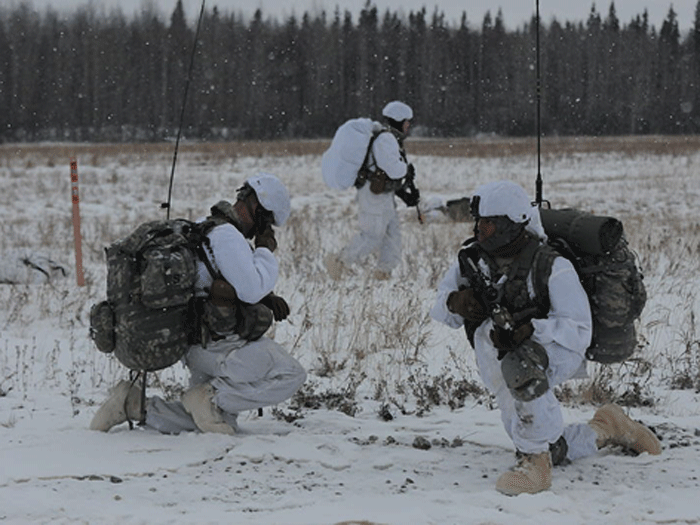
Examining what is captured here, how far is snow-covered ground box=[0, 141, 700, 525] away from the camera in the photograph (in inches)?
148

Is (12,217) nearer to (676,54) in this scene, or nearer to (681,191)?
(681,191)

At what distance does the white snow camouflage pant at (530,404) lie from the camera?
3.97 meters

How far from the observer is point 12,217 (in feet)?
50.0

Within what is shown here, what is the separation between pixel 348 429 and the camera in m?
4.85

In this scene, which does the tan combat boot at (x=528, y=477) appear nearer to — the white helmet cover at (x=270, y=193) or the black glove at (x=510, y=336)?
the black glove at (x=510, y=336)

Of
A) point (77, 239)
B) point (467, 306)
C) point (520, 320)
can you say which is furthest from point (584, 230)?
point (77, 239)

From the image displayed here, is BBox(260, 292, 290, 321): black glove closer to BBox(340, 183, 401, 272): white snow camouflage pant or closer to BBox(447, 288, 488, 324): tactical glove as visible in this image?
BBox(447, 288, 488, 324): tactical glove

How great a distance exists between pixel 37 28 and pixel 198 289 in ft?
222

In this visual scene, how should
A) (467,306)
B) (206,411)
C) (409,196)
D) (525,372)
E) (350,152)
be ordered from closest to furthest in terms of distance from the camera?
(525,372) → (467,306) → (206,411) → (350,152) → (409,196)

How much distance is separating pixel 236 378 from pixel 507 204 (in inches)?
64.8

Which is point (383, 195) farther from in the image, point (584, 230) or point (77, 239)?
point (584, 230)

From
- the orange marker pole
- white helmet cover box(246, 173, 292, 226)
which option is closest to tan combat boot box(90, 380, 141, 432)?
white helmet cover box(246, 173, 292, 226)

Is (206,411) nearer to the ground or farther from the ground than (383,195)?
nearer to the ground

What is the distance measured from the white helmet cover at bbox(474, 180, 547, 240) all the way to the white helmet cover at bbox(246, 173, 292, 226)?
1.14m
